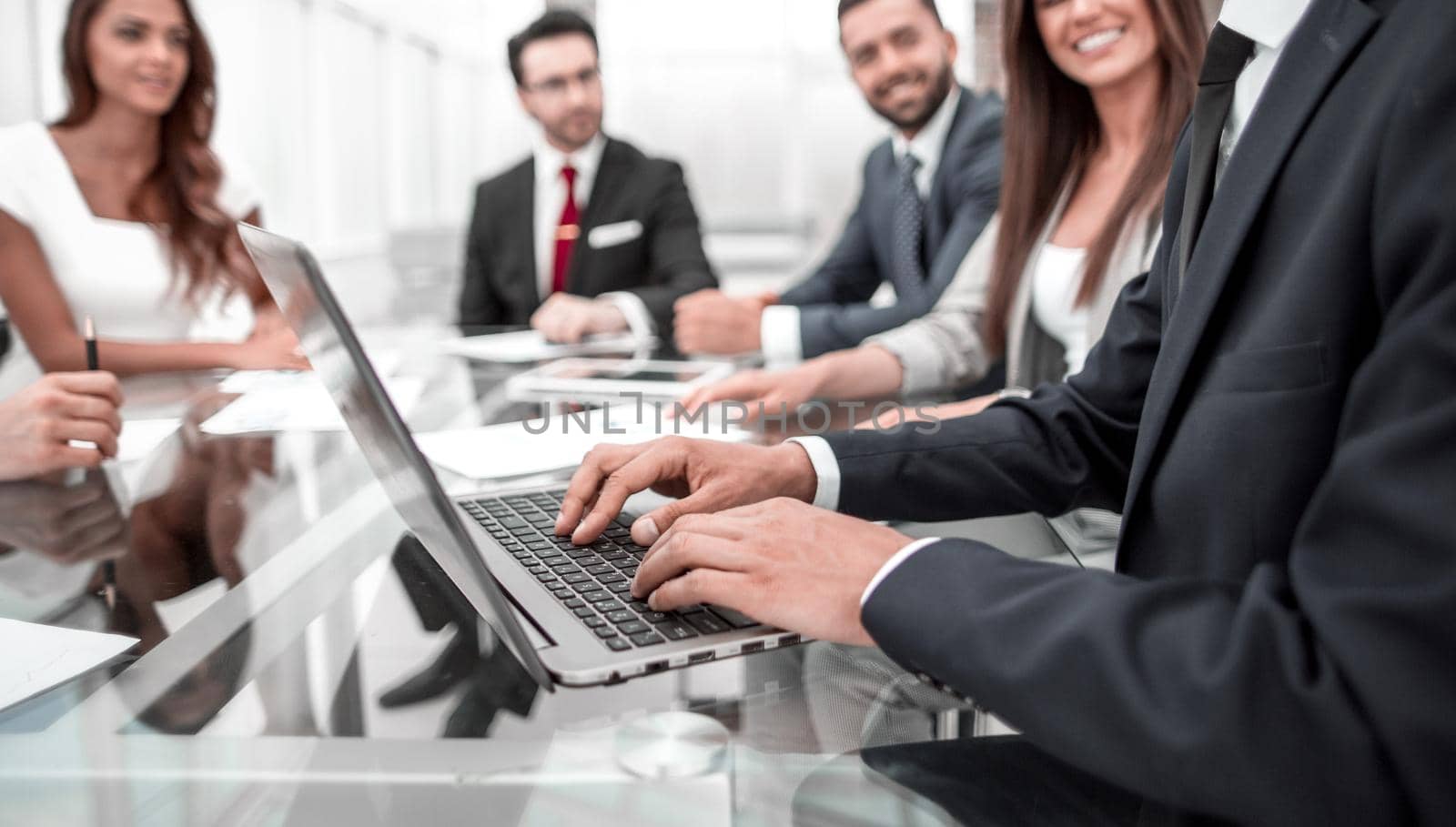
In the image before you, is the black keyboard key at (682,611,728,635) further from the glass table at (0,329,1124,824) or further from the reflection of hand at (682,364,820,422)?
the reflection of hand at (682,364,820,422)

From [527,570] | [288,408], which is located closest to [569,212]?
[288,408]

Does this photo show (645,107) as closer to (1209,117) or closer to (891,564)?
(1209,117)

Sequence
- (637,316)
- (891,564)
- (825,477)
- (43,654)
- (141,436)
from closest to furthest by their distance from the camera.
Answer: (891,564) < (43,654) < (825,477) < (141,436) < (637,316)

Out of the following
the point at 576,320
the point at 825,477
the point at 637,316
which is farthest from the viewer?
the point at 637,316

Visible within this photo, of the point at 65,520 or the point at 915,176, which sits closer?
the point at 65,520

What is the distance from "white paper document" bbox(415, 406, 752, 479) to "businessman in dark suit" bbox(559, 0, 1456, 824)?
455mm

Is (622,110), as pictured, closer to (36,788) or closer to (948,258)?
(948,258)

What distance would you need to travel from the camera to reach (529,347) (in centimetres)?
232

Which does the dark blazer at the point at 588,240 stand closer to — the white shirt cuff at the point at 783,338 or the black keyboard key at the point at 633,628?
the white shirt cuff at the point at 783,338

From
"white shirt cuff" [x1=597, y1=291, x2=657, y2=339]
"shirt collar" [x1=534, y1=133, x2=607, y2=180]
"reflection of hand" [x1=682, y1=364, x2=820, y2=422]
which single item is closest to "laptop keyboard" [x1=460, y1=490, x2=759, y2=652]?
"reflection of hand" [x1=682, y1=364, x2=820, y2=422]

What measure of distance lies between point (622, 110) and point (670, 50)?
0.46m

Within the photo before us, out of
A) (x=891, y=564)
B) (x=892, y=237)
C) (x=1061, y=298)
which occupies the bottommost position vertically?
(x=891, y=564)

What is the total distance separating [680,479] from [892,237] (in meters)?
1.84

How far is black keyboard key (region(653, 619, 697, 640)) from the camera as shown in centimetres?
69
